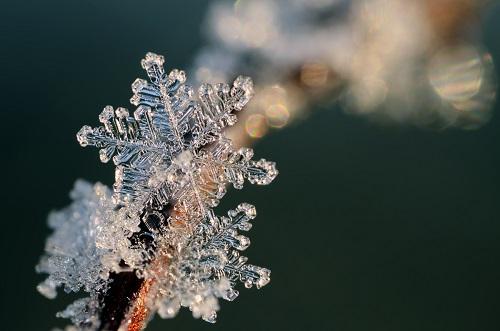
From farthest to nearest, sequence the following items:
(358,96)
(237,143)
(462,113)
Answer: (462,113)
(358,96)
(237,143)

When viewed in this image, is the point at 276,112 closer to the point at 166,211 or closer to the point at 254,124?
the point at 254,124

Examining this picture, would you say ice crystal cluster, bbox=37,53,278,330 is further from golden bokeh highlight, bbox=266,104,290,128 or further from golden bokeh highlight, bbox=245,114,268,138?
golden bokeh highlight, bbox=266,104,290,128

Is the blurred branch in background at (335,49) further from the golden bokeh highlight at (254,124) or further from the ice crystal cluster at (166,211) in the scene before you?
the ice crystal cluster at (166,211)

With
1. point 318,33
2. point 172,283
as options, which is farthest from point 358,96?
point 172,283

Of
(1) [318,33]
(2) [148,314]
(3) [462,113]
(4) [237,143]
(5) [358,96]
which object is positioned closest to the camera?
(2) [148,314]

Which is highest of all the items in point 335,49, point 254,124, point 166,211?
point 335,49

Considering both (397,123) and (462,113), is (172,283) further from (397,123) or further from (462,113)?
(462,113)

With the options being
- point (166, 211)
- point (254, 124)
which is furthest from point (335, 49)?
point (166, 211)
